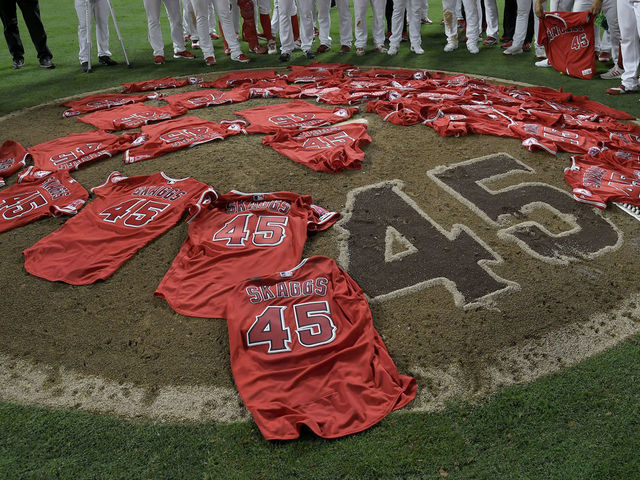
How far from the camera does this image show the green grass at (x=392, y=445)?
2.75m

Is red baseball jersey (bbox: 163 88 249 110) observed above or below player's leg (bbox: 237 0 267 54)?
below

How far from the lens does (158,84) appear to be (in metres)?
8.73

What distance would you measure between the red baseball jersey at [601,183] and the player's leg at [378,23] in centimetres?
576

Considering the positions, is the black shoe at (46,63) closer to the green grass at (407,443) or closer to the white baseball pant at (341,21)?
the white baseball pant at (341,21)

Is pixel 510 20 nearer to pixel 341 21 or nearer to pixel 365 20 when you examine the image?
pixel 365 20

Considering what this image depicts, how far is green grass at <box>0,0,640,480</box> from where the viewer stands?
108 inches

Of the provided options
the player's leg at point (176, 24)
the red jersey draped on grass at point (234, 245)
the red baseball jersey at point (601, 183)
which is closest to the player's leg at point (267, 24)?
the player's leg at point (176, 24)

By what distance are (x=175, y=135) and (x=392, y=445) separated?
4.78 metres

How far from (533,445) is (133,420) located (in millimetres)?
2258

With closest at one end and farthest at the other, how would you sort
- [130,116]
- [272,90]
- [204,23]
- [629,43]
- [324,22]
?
[130,116] < [629,43] < [272,90] < [204,23] < [324,22]

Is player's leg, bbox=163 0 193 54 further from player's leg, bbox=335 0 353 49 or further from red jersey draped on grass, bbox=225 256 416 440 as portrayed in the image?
red jersey draped on grass, bbox=225 256 416 440

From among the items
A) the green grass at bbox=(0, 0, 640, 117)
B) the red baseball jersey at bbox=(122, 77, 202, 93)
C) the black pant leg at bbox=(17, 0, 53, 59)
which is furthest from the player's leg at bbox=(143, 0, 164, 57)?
the black pant leg at bbox=(17, 0, 53, 59)

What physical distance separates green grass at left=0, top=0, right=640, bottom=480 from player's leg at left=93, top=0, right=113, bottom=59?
830 centimetres

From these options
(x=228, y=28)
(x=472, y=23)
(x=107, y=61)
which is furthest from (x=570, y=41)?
(x=107, y=61)
